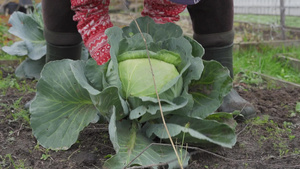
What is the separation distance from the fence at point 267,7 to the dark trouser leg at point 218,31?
9.03 feet

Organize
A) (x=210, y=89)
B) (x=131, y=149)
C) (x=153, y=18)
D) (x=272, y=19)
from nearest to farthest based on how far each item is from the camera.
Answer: (x=131, y=149) → (x=210, y=89) → (x=153, y=18) → (x=272, y=19)

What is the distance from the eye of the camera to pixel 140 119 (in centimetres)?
154

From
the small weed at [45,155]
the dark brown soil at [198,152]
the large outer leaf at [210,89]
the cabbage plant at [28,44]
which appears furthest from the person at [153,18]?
the cabbage plant at [28,44]

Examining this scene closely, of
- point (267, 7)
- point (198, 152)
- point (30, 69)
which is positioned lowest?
point (267, 7)

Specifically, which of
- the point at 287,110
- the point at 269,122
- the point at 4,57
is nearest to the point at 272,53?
the point at 287,110

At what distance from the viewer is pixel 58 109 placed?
1612mm

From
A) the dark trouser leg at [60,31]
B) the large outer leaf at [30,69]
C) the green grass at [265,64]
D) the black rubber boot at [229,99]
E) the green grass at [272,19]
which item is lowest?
the green grass at [272,19]

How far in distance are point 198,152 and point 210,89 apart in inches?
11.6

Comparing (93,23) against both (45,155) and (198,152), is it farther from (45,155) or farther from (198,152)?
(198,152)

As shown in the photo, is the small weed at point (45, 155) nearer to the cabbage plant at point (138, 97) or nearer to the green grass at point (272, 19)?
the cabbage plant at point (138, 97)

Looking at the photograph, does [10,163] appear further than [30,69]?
No

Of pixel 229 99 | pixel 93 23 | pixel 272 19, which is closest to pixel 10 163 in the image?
pixel 93 23

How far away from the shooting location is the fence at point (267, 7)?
4828 mm

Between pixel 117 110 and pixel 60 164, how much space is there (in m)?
0.33
